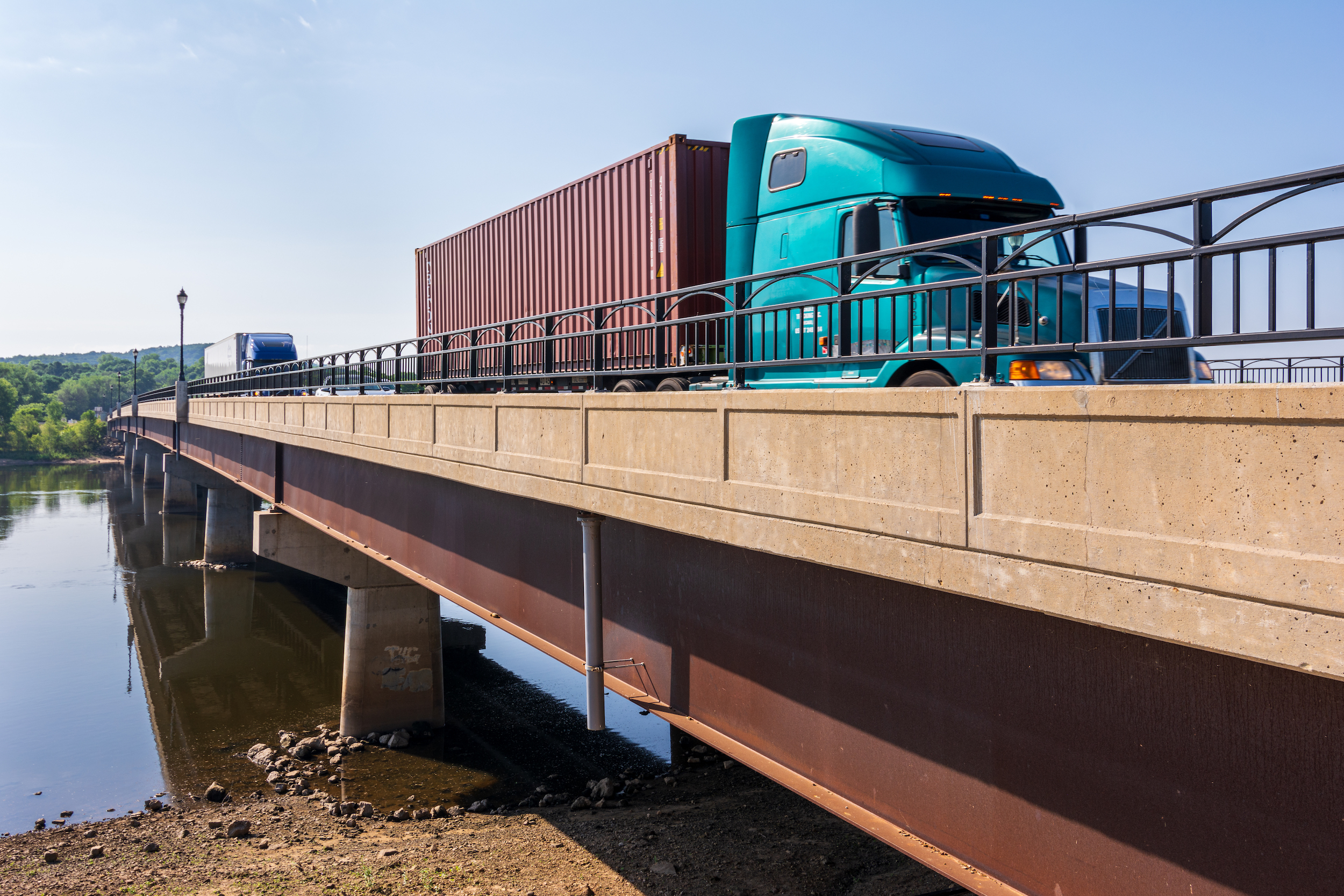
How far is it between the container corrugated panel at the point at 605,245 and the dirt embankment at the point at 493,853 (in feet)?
22.3

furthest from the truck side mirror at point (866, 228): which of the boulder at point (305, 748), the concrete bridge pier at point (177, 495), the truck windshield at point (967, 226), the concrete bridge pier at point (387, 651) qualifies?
the concrete bridge pier at point (177, 495)

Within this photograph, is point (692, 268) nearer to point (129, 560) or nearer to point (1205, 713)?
point (1205, 713)

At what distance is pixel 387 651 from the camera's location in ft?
62.2

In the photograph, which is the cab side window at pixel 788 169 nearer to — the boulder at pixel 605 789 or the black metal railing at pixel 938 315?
the black metal railing at pixel 938 315

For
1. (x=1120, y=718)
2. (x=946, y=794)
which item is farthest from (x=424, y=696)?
(x=1120, y=718)

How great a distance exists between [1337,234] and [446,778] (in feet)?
52.5

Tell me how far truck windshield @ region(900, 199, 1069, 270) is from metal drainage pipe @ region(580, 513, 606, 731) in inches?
160

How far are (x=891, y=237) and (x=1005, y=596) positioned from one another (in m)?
5.93

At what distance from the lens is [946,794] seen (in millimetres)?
5285

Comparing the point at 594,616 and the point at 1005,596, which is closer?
the point at 1005,596

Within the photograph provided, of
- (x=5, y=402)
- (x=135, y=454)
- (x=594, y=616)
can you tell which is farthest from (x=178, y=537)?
(x=5, y=402)

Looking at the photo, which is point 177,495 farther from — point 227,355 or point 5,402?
point 5,402

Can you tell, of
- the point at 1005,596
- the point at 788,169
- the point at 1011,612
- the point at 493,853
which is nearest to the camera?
the point at 1005,596

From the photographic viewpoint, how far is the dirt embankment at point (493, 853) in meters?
11.9
